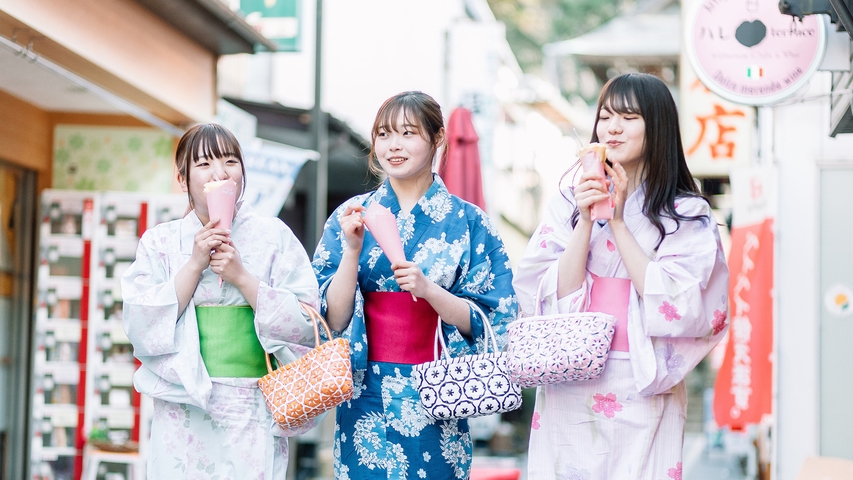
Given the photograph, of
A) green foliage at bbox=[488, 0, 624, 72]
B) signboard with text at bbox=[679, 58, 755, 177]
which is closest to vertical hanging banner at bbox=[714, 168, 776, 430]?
signboard with text at bbox=[679, 58, 755, 177]

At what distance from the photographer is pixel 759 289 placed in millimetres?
A: 8055

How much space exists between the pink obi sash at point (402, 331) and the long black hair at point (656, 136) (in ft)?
3.12

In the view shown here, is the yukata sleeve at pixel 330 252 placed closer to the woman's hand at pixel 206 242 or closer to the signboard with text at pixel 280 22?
the woman's hand at pixel 206 242

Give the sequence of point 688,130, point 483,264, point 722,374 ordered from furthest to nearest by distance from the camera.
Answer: point 688,130 < point 722,374 < point 483,264

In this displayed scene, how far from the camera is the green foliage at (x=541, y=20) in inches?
1148

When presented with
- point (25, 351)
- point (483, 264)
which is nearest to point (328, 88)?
point (25, 351)

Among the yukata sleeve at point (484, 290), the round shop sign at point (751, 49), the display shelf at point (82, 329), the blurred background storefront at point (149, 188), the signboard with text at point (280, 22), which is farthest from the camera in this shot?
the signboard with text at point (280, 22)

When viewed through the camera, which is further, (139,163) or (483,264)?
(139,163)

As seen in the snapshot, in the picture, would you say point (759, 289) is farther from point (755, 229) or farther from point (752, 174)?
point (752, 174)

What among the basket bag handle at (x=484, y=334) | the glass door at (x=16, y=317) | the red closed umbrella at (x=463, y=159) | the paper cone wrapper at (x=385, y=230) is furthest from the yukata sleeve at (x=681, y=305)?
the glass door at (x=16, y=317)

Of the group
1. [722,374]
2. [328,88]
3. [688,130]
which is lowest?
[722,374]

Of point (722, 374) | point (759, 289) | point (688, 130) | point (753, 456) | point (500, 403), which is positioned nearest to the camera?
point (500, 403)

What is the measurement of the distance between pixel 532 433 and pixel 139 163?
20.7 ft

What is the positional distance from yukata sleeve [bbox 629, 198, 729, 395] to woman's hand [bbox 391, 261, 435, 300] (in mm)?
770
